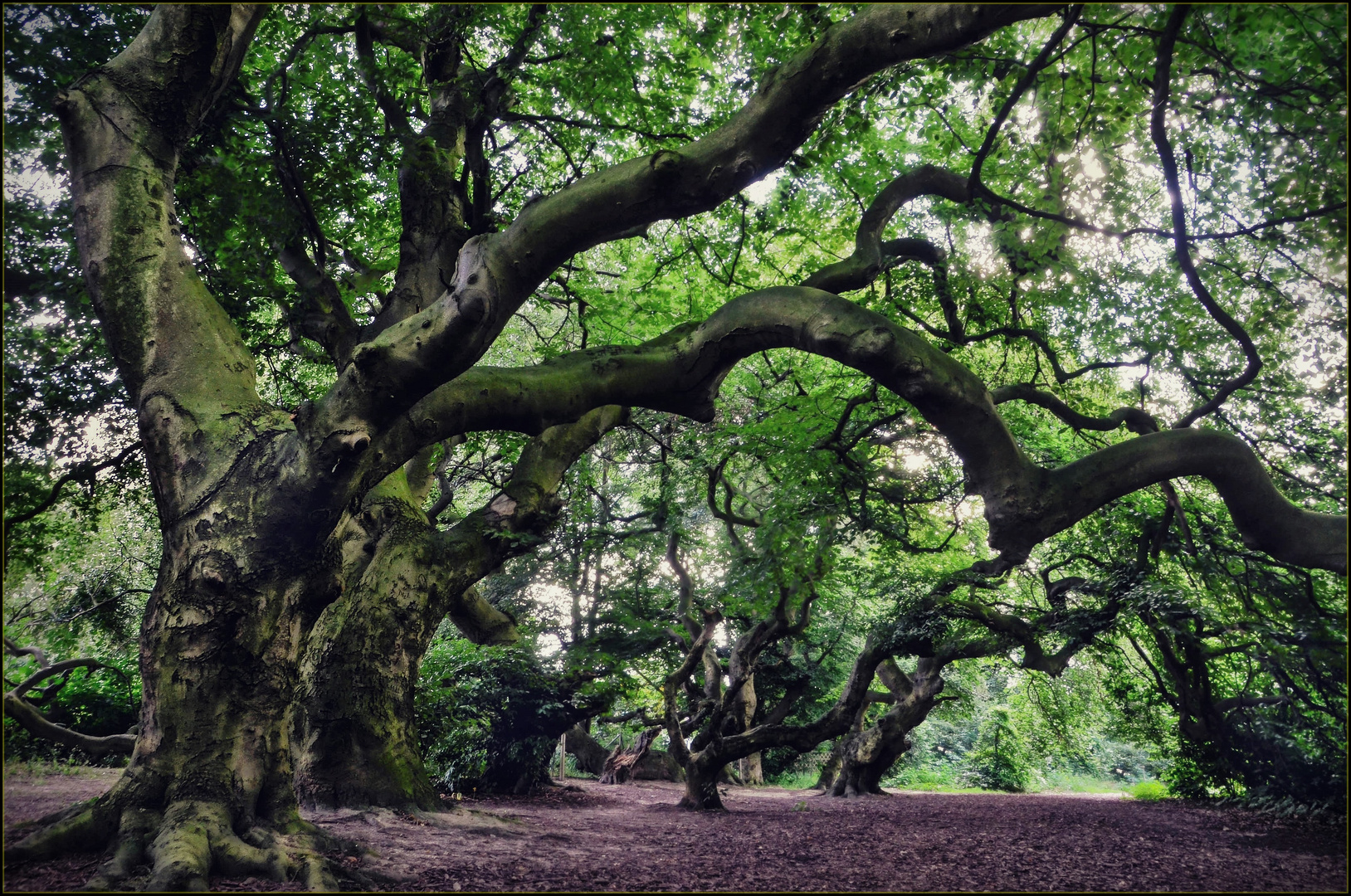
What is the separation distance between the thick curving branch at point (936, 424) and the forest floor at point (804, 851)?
1.77 meters

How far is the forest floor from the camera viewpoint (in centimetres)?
337

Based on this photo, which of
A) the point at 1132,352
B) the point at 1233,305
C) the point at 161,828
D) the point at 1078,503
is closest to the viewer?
the point at 161,828

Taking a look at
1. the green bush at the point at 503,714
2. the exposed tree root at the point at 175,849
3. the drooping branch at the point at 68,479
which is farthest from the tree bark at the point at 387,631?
the green bush at the point at 503,714

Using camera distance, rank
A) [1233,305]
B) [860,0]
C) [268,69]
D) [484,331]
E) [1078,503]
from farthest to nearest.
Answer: [268,69]
[1233,305]
[860,0]
[1078,503]
[484,331]

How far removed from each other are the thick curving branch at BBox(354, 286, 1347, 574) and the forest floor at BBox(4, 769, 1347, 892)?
177 cm

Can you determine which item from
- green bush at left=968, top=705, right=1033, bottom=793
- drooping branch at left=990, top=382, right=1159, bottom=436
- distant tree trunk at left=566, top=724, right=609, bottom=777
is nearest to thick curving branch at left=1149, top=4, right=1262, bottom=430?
drooping branch at left=990, top=382, right=1159, bottom=436

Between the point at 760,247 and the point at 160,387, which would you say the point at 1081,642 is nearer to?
the point at 760,247

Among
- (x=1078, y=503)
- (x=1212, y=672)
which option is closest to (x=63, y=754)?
(x=1078, y=503)

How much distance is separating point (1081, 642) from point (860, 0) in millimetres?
7114

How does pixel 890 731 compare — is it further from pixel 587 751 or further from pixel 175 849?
pixel 175 849

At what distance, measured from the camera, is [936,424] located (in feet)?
13.7

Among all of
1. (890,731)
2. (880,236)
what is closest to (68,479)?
(880,236)

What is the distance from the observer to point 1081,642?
7855 millimetres

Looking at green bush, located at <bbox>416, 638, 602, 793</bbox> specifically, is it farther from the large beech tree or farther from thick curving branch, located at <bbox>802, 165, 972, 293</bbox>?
thick curving branch, located at <bbox>802, 165, 972, 293</bbox>
